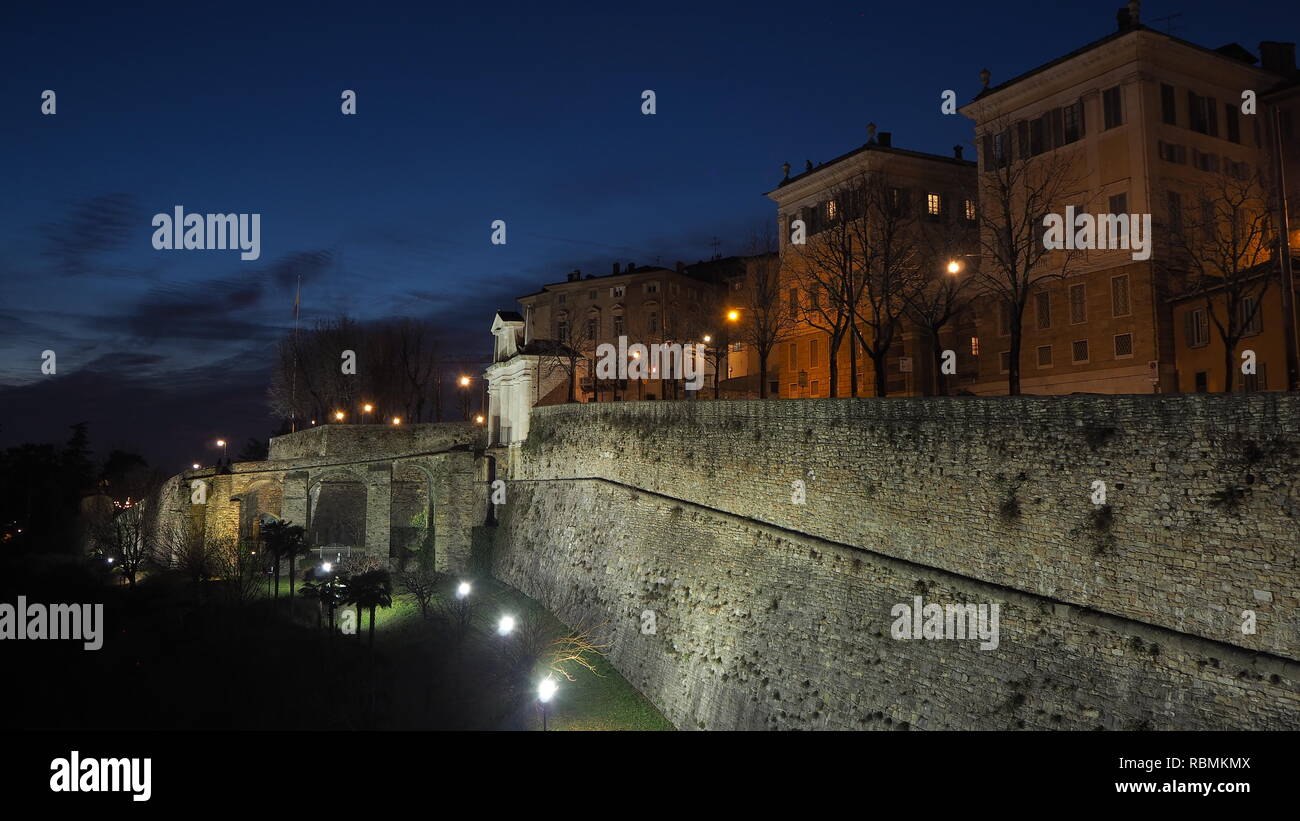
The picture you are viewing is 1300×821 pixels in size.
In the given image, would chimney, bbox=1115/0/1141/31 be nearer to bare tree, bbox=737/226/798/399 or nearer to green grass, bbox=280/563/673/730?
bare tree, bbox=737/226/798/399

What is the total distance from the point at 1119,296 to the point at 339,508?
149 feet

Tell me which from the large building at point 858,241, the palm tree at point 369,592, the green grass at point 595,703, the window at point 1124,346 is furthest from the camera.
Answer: the large building at point 858,241

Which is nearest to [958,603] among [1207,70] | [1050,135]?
[1050,135]

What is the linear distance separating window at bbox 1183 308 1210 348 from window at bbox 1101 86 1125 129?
25.0 ft

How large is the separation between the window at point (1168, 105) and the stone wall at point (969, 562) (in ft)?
65.8

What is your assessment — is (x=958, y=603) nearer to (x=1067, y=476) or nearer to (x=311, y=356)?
(x=1067, y=476)

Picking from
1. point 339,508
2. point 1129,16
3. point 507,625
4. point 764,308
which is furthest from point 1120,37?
point 339,508

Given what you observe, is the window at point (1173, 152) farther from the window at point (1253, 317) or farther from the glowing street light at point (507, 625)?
the glowing street light at point (507, 625)

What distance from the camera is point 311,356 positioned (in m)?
66.4

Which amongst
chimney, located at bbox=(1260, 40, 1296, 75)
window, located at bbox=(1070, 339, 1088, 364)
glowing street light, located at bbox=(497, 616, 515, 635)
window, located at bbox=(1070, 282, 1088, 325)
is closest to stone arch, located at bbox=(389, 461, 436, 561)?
glowing street light, located at bbox=(497, 616, 515, 635)

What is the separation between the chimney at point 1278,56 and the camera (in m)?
33.1

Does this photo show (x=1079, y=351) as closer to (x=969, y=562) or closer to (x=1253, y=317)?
(x=1253, y=317)

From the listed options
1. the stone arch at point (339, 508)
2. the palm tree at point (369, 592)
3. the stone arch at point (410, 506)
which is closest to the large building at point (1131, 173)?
the palm tree at point (369, 592)

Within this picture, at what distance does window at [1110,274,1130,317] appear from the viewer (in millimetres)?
28703
